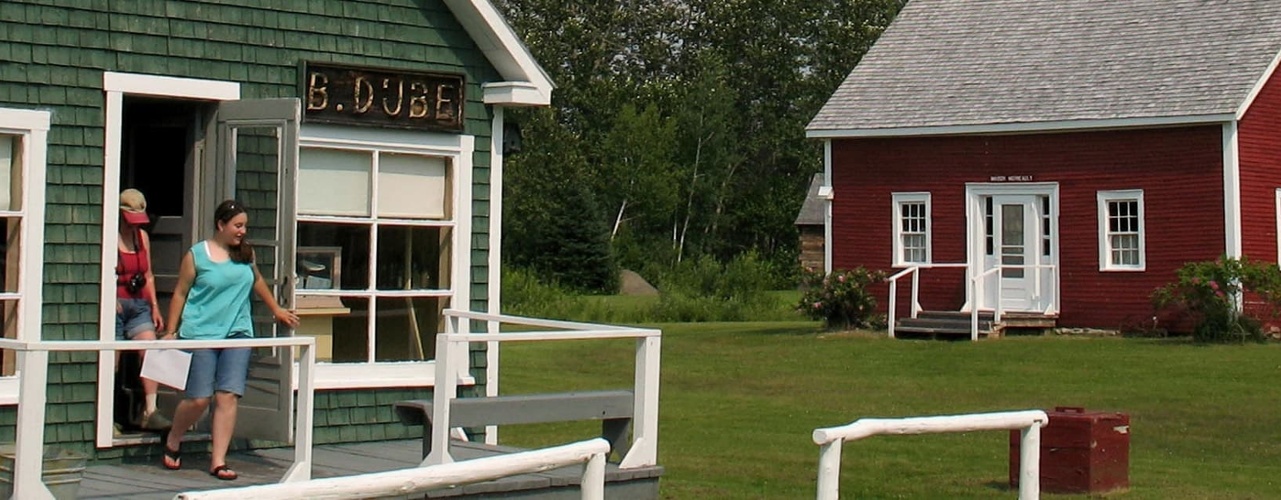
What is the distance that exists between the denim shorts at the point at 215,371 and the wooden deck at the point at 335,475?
530 mm

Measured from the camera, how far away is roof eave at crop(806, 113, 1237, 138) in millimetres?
28156

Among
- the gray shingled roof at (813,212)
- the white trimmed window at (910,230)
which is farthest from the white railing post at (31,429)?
the gray shingled roof at (813,212)

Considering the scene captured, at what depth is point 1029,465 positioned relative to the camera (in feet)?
32.4

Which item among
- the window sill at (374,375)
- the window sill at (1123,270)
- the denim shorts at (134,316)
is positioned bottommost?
the window sill at (374,375)

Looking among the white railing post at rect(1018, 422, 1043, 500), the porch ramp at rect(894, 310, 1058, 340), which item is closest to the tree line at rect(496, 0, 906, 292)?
the porch ramp at rect(894, 310, 1058, 340)

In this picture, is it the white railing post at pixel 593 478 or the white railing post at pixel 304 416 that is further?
A: the white railing post at pixel 304 416

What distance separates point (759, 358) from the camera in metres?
27.2

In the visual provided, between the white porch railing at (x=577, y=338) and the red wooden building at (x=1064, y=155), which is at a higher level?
the red wooden building at (x=1064, y=155)

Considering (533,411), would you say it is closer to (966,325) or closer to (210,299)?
(210,299)

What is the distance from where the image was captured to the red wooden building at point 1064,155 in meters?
28.5

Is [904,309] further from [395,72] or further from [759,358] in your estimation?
[395,72]

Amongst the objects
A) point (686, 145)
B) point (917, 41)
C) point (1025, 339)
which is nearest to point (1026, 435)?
point (1025, 339)

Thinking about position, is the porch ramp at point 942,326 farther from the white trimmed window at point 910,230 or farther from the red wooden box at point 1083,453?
the red wooden box at point 1083,453

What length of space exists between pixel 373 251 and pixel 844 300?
18.8 m
